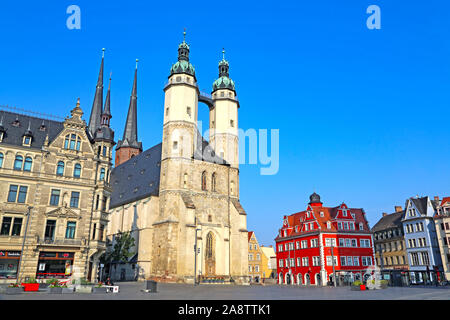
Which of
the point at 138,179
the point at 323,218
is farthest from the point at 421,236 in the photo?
the point at 138,179

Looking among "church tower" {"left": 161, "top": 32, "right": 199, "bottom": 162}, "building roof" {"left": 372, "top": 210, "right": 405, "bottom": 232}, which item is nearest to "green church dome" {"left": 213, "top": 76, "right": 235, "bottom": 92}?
"church tower" {"left": 161, "top": 32, "right": 199, "bottom": 162}

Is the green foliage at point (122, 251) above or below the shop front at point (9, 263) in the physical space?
above

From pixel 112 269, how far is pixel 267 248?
58991mm

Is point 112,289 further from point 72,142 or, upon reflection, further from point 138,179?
point 138,179

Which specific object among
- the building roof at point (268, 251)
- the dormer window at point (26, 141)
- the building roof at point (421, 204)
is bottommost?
the building roof at point (268, 251)

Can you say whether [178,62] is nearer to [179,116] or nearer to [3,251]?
[179,116]

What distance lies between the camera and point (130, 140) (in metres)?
88.9

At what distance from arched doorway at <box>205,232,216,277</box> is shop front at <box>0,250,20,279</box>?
82.1 feet

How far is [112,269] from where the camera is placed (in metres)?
59.7

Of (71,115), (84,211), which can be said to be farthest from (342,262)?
(71,115)

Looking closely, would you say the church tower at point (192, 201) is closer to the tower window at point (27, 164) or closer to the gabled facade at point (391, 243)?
the tower window at point (27, 164)

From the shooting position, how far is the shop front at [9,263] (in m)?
32.3

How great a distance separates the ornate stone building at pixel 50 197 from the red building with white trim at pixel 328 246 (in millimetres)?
35503

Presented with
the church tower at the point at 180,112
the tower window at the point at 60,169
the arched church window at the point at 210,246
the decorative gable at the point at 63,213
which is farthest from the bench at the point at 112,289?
the church tower at the point at 180,112
